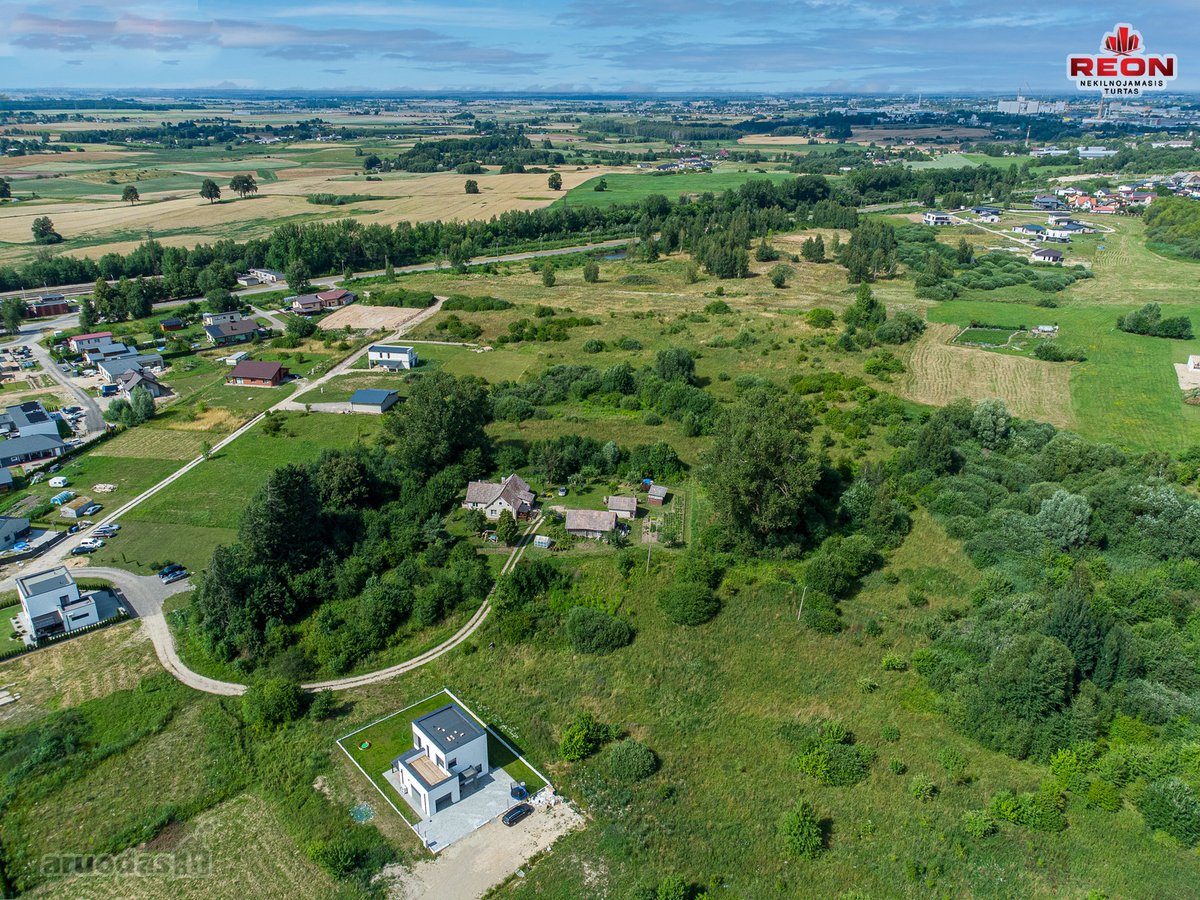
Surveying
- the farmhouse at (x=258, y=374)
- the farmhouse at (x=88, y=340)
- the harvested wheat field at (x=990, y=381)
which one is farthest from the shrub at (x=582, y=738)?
the farmhouse at (x=88, y=340)

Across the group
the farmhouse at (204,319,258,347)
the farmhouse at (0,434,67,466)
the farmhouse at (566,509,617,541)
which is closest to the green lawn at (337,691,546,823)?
the farmhouse at (566,509,617,541)

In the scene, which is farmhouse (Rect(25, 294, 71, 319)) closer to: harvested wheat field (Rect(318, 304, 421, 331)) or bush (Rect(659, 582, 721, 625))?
harvested wheat field (Rect(318, 304, 421, 331))

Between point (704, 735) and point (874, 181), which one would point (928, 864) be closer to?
point (704, 735)

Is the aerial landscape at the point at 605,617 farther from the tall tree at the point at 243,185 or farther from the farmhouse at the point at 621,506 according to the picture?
the tall tree at the point at 243,185

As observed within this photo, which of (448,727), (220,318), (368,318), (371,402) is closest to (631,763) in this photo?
(448,727)

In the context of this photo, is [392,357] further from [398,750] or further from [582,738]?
[582,738]

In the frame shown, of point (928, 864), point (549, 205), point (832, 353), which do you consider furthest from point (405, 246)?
point (928, 864)

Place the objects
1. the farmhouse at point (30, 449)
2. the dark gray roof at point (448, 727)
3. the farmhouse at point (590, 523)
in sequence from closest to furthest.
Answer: the dark gray roof at point (448, 727), the farmhouse at point (590, 523), the farmhouse at point (30, 449)
